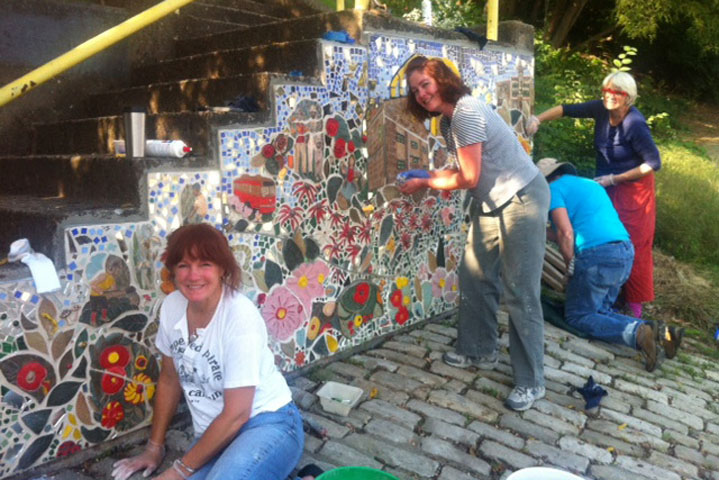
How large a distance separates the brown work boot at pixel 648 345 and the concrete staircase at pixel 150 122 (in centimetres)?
302

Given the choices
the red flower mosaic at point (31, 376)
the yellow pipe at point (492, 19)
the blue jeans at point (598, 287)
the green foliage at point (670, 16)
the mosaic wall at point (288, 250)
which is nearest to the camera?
the red flower mosaic at point (31, 376)

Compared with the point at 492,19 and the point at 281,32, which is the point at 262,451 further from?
the point at 492,19

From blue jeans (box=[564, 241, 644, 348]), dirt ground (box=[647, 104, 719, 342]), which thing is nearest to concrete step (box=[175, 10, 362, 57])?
blue jeans (box=[564, 241, 644, 348])

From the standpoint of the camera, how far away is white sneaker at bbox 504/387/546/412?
3707mm

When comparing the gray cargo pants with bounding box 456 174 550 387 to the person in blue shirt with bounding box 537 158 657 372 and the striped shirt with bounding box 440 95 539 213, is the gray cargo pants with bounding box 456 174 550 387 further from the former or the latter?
the person in blue shirt with bounding box 537 158 657 372

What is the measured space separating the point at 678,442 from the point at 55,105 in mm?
Answer: 5001

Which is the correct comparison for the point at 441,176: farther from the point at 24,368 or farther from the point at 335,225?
the point at 24,368

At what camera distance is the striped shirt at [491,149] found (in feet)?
11.6

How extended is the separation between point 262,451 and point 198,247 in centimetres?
88

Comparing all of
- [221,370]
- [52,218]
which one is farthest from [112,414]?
[52,218]

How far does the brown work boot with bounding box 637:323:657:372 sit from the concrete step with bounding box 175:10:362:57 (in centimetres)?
299

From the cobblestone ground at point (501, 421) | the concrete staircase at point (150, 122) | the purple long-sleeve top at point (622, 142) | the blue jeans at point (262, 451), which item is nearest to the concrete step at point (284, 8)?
the concrete staircase at point (150, 122)

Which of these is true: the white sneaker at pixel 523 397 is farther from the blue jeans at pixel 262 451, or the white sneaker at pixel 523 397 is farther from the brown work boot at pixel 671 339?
the blue jeans at pixel 262 451

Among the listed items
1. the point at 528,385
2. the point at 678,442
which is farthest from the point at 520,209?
the point at 678,442
